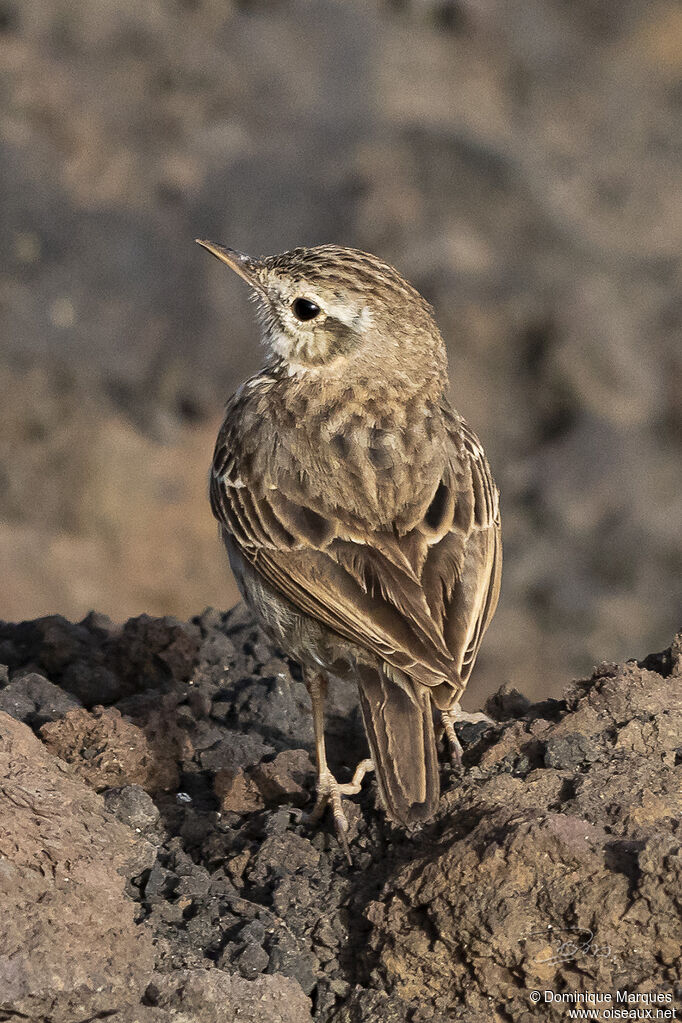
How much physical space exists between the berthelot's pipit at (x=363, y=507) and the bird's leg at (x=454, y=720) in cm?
1

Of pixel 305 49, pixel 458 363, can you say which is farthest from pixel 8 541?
pixel 305 49

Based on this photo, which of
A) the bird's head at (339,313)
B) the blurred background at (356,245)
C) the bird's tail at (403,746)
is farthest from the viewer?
the blurred background at (356,245)

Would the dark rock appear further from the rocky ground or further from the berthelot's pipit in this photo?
the berthelot's pipit

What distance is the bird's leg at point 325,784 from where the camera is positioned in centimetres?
498

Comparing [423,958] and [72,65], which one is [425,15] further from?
[423,958]

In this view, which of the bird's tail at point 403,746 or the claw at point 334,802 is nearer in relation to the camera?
the bird's tail at point 403,746

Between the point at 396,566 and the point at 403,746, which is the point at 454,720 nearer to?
the point at 396,566

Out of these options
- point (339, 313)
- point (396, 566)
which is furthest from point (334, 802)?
point (339, 313)

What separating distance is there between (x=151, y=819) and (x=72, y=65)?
11.1 meters

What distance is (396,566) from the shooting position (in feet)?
16.4

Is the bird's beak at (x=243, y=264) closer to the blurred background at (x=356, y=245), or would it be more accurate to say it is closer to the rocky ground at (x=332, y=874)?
the rocky ground at (x=332, y=874)

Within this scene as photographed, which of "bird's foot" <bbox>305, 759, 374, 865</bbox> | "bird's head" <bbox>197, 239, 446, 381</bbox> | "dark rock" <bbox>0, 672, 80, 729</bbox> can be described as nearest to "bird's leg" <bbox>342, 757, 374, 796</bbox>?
"bird's foot" <bbox>305, 759, 374, 865</bbox>

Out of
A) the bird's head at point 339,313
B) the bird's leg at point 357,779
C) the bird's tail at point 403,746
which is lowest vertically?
the bird's tail at point 403,746
